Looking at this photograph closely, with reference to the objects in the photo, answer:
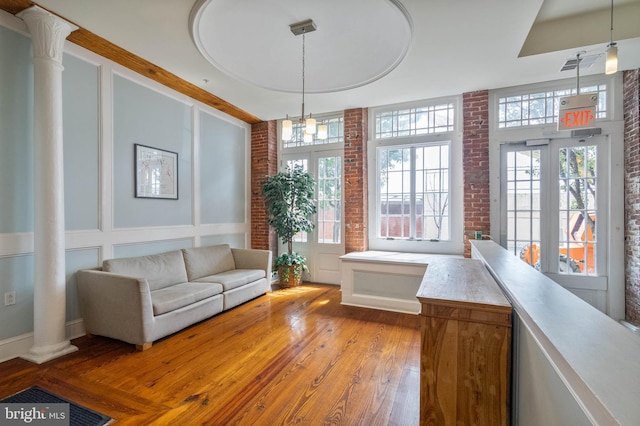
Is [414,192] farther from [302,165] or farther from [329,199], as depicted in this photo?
[302,165]

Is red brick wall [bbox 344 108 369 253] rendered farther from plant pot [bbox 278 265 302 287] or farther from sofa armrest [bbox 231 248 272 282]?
sofa armrest [bbox 231 248 272 282]

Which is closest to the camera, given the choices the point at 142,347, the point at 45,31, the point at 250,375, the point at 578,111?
the point at 250,375

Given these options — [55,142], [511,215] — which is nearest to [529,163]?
[511,215]

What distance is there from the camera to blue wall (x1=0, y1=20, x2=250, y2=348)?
2588 mm

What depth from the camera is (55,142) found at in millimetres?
A: 2617

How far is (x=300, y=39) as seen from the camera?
2.79 meters

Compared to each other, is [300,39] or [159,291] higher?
[300,39]

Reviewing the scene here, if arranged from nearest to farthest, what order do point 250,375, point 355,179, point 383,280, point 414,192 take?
point 250,375 → point 383,280 → point 414,192 → point 355,179

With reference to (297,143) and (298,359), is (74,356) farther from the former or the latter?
(297,143)

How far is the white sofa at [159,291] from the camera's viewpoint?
2723 millimetres

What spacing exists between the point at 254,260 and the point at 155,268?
1472 millimetres

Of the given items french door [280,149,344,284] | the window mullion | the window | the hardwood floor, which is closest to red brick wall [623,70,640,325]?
the window

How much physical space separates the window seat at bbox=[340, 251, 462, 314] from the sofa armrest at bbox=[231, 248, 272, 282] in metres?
1.23

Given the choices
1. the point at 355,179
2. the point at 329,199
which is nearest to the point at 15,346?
the point at 329,199
